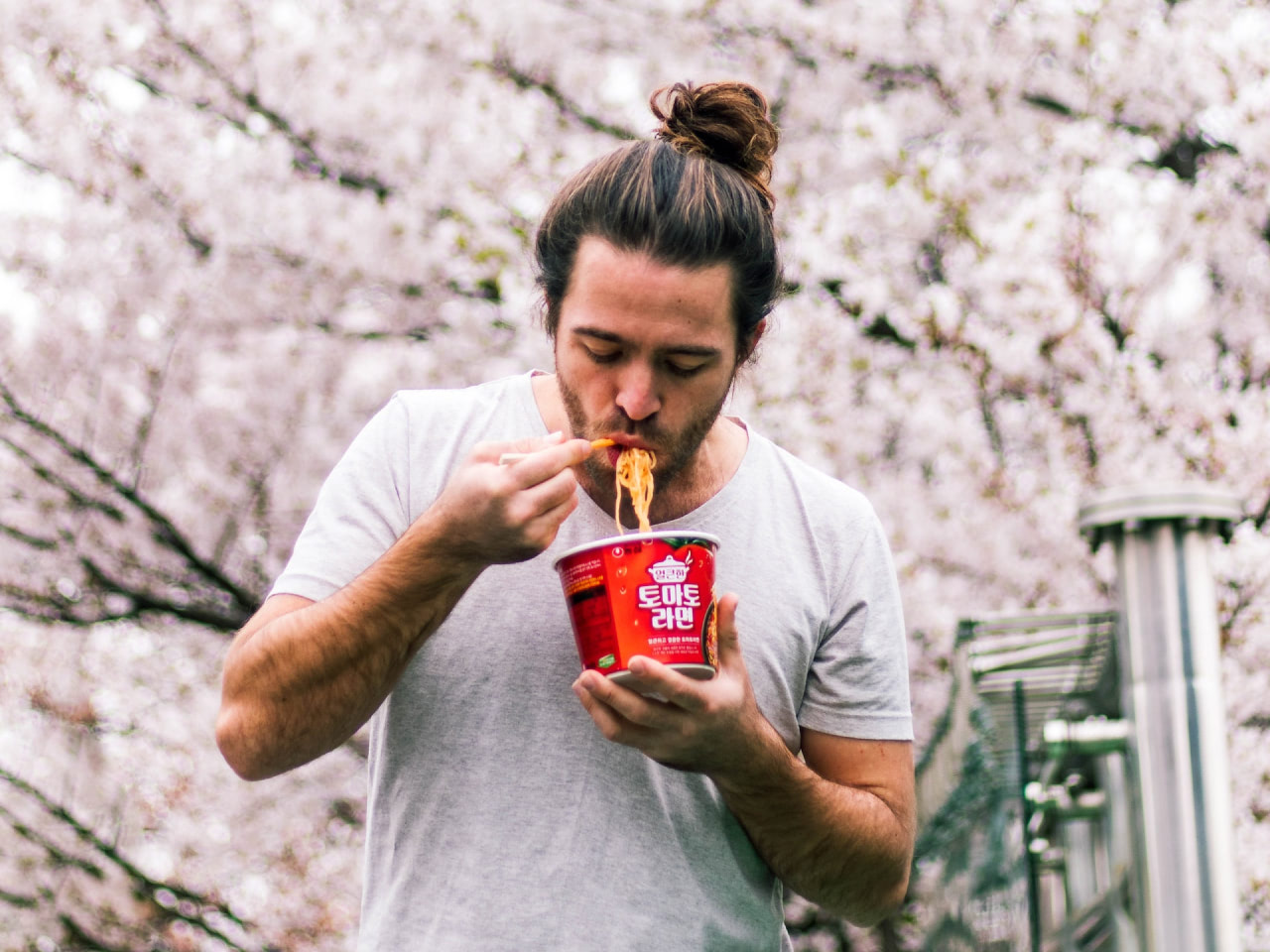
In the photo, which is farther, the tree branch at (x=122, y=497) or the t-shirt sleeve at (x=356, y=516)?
the tree branch at (x=122, y=497)

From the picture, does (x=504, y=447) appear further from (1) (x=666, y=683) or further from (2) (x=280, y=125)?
(2) (x=280, y=125)

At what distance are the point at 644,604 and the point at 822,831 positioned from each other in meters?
0.46

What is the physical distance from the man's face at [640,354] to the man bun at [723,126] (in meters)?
0.27

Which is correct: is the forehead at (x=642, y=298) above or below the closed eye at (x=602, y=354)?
above

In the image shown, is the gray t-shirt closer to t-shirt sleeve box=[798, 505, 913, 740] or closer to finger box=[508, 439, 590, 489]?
t-shirt sleeve box=[798, 505, 913, 740]

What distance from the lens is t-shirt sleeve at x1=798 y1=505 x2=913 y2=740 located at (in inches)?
74.9

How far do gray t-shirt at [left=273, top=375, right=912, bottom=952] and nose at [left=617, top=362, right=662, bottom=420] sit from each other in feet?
0.61

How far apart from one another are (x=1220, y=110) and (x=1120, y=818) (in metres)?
4.40

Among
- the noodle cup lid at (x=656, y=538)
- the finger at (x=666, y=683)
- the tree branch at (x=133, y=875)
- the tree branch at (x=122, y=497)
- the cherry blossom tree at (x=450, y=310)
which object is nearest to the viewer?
the finger at (x=666, y=683)

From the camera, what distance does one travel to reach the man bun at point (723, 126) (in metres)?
2.05

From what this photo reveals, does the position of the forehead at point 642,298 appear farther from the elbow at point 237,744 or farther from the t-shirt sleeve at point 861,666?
the elbow at point 237,744

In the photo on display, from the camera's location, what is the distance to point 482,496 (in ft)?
5.09

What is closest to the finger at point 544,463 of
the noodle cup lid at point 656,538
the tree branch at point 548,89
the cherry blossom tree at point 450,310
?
the noodle cup lid at point 656,538

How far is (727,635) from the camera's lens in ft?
5.24
